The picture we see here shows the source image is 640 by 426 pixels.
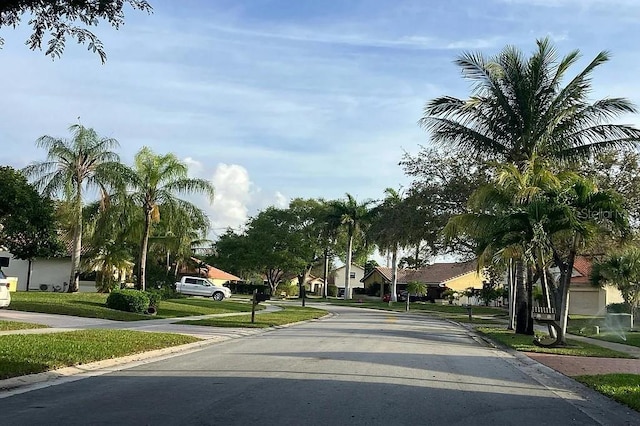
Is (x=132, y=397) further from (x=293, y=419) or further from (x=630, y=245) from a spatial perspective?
(x=630, y=245)

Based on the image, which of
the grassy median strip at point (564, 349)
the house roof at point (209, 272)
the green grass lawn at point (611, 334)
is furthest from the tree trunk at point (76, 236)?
the house roof at point (209, 272)

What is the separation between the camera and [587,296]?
4834 centimetres

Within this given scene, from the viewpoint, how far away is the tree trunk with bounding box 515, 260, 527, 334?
24.9m

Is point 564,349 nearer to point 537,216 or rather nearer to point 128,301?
point 537,216

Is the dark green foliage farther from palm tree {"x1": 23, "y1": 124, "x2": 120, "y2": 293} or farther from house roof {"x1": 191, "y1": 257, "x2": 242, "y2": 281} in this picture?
house roof {"x1": 191, "y1": 257, "x2": 242, "y2": 281}

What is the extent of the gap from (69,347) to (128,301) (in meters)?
12.7

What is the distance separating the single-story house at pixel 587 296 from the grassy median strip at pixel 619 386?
1401 inches

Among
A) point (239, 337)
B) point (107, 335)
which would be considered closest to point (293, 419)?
A: point (107, 335)

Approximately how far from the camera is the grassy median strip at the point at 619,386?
10.0 m

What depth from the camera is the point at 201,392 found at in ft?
30.9

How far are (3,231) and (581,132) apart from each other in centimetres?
2214

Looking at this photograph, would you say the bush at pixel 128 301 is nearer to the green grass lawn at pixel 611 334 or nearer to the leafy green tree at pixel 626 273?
the green grass lawn at pixel 611 334

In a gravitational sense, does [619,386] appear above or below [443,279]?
below

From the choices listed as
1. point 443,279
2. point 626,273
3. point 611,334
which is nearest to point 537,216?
point 611,334
